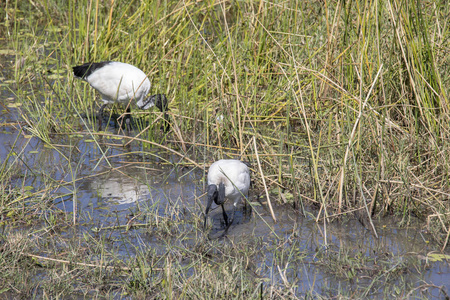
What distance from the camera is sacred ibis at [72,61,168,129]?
571 cm

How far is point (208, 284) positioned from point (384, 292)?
953 mm

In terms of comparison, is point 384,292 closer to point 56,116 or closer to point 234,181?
point 234,181

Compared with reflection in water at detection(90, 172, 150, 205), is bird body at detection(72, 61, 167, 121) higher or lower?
higher

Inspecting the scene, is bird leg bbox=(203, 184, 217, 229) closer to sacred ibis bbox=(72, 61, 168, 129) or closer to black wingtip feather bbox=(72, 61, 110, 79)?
sacred ibis bbox=(72, 61, 168, 129)

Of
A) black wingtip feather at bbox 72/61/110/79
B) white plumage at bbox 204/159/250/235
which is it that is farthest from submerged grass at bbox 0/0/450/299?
black wingtip feather at bbox 72/61/110/79

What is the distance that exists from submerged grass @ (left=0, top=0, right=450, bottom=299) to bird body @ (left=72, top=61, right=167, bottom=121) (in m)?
0.20

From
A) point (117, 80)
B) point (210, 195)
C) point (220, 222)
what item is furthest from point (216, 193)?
point (117, 80)

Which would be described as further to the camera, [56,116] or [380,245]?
[56,116]

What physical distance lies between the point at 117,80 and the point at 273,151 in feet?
6.77

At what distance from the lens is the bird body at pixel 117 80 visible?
5.72 meters

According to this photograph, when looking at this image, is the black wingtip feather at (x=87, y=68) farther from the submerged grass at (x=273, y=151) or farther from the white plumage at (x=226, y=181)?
the white plumage at (x=226, y=181)

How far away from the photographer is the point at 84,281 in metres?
3.11

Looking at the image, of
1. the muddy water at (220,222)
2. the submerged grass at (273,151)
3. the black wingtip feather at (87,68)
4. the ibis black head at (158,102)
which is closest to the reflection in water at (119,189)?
the muddy water at (220,222)

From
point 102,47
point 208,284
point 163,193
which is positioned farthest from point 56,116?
point 208,284
